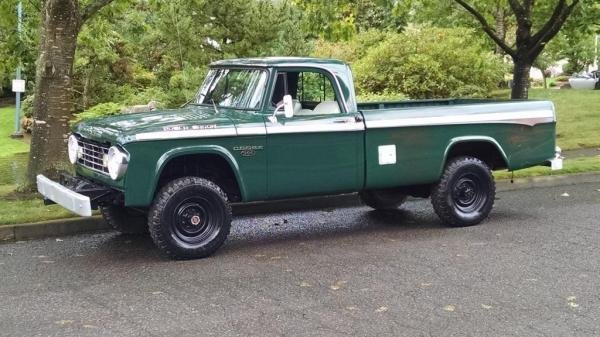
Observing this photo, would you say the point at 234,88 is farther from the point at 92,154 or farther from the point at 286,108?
the point at 92,154

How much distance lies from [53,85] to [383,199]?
14.7 feet

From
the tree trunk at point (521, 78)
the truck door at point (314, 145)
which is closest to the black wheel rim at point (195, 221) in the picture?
the truck door at point (314, 145)

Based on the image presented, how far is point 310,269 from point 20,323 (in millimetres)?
2530

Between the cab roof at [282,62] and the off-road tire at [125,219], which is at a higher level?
the cab roof at [282,62]

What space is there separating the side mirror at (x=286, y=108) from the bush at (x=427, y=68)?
38.4ft

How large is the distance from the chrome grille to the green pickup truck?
15 millimetres

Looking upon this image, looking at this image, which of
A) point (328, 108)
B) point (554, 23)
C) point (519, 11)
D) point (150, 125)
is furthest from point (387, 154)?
point (554, 23)

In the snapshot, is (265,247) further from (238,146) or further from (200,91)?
(200,91)

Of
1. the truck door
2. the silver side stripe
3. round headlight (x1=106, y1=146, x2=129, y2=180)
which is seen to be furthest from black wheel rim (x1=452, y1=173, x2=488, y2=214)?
round headlight (x1=106, y1=146, x2=129, y2=180)

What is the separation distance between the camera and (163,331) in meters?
5.01

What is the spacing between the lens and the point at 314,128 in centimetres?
739

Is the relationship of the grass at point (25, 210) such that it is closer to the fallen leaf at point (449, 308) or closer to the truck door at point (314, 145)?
the truck door at point (314, 145)

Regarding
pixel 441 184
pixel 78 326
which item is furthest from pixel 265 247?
pixel 78 326

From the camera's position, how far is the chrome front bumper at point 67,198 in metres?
6.41
